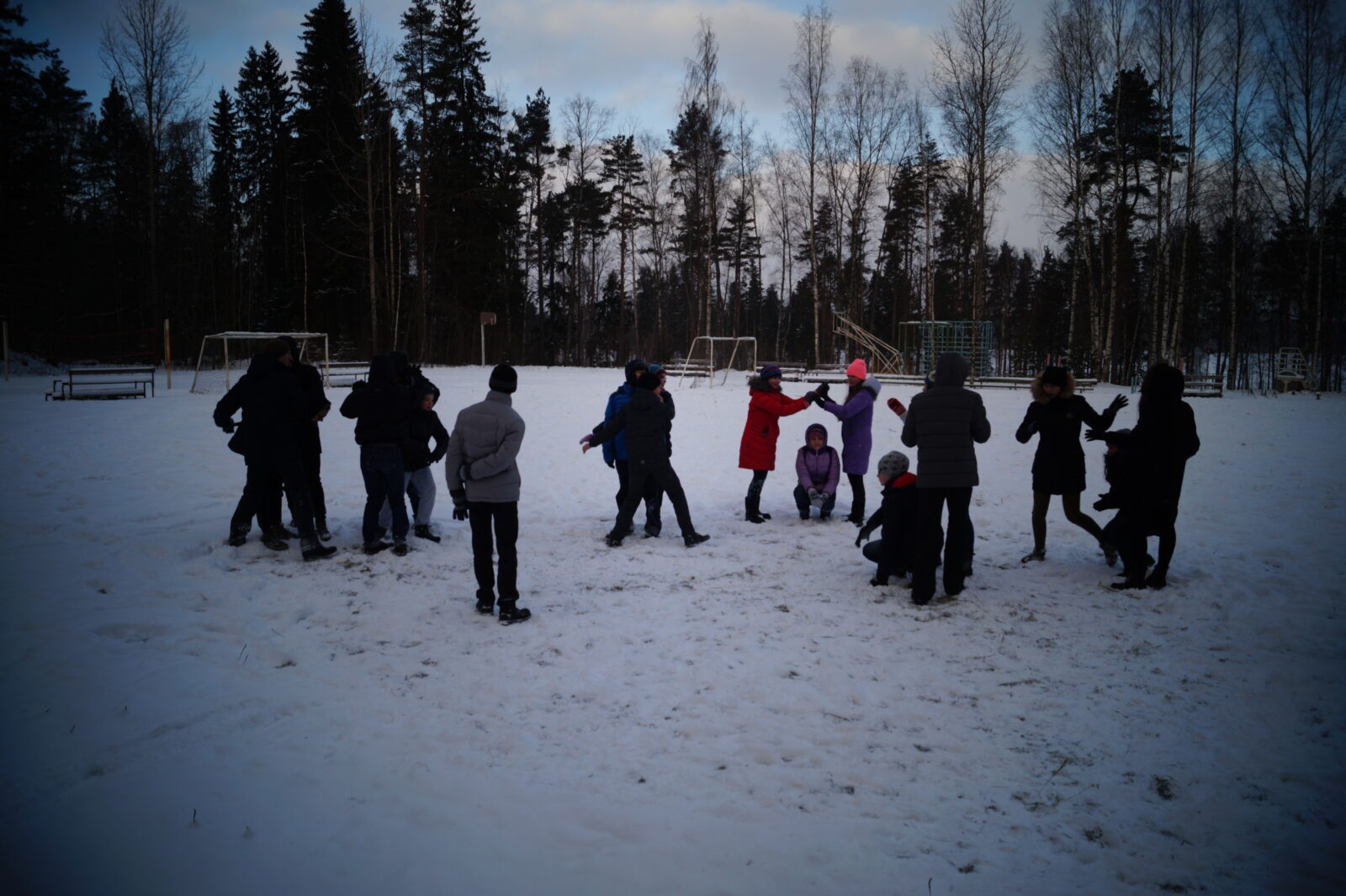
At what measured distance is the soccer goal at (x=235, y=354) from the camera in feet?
62.0

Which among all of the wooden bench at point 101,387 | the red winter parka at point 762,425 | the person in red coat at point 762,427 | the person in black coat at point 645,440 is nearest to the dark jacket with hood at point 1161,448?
the person in red coat at point 762,427

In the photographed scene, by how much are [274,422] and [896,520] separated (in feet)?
19.5

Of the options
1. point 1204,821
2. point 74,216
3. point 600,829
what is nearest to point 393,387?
point 600,829

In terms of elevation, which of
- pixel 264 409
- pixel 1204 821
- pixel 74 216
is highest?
pixel 74 216

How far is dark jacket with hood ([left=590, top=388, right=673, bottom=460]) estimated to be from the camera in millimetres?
7891

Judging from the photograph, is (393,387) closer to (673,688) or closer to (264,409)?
(264,409)

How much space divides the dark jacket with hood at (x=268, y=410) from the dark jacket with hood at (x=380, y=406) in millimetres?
542

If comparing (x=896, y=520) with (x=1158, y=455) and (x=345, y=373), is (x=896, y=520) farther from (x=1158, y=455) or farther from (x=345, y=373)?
(x=345, y=373)

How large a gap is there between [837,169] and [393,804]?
3726 cm

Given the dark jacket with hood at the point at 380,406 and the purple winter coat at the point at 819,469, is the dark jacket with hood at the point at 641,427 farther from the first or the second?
the purple winter coat at the point at 819,469

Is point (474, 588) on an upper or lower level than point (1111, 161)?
lower

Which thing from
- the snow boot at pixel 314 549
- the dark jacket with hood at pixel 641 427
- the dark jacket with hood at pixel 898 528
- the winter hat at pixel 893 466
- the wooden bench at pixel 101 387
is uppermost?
the wooden bench at pixel 101 387

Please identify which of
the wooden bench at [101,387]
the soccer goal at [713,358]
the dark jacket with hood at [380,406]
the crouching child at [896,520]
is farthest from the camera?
the soccer goal at [713,358]

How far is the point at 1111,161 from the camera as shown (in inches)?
1209
